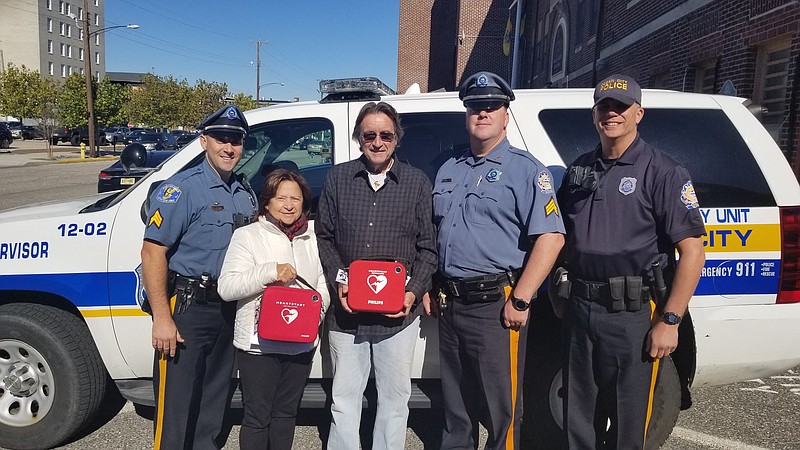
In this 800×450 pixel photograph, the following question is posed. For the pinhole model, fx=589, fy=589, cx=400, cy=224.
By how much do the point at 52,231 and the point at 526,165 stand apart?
251 cm

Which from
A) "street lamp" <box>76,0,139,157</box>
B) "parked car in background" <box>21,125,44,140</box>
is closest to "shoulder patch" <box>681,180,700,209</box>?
"street lamp" <box>76,0,139,157</box>

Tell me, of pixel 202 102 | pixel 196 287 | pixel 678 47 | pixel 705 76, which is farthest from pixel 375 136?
→ pixel 202 102

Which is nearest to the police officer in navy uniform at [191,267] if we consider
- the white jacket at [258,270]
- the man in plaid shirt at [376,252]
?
the white jacket at [258,270]

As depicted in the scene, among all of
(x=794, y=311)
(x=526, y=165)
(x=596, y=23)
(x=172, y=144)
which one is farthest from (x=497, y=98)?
(x=172, y=144)

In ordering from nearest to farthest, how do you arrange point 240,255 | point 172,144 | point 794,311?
1. point 240,255
2. point 794,311
3. point 172,144

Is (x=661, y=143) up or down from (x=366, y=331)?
up

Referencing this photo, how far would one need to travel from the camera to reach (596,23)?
15922 mm

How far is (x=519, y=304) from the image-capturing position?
259cm

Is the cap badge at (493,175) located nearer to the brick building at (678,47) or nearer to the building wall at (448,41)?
the brick building at (678,47)

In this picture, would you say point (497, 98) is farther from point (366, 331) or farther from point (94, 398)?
point (94, 398)

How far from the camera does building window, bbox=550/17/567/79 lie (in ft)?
65.6

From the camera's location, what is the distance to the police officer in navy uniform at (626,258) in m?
2.49

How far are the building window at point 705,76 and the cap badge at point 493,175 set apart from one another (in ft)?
26.1

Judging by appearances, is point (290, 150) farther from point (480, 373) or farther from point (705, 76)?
point (705, 76)
